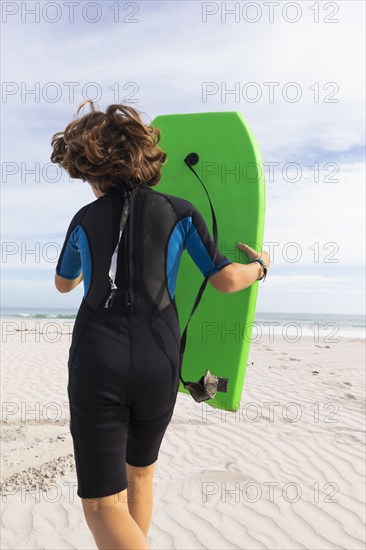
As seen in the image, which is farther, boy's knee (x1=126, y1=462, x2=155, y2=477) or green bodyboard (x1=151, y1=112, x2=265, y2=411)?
green bodyboard (x1=151, y1=112, x2=265, y2=411)

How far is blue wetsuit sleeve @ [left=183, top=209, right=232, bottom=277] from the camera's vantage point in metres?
1.87

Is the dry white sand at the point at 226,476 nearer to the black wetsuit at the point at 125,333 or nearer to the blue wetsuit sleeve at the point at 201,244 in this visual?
the black wetsuit at the point at 125,333

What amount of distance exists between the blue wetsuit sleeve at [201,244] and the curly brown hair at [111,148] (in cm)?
25

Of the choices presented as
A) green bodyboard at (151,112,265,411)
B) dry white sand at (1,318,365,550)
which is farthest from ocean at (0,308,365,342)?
green bodyboard at (151,112,265,411)

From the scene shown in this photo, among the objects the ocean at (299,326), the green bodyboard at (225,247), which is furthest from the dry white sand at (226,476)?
the ocean at (299,326)

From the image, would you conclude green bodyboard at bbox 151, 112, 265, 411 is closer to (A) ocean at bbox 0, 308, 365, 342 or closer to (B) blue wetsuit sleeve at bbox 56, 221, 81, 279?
(B) blue wetsuit sleeve at bbox 56, 221, 81, 279

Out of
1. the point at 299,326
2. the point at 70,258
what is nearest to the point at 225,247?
the point at 70,258

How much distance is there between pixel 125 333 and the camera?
1707mm

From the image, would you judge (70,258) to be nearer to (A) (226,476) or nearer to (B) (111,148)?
(B) (111,148)

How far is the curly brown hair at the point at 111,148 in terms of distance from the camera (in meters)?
1.70

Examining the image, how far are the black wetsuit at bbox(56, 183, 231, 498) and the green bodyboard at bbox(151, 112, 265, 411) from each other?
0.86m

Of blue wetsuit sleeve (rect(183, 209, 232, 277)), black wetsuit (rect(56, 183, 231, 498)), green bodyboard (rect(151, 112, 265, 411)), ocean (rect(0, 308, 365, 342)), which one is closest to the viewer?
black wetsuit (rect(56, 183, 231, 498))

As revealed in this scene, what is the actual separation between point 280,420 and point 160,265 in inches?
182

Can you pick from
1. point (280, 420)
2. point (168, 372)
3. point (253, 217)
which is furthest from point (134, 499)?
point (280, 420)
